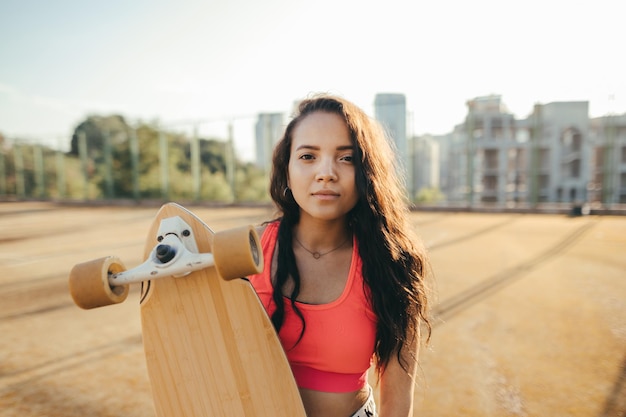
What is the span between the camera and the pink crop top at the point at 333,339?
46.1 inches

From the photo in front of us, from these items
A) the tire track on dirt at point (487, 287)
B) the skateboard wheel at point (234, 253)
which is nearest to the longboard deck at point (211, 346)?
the skateboard wheel at point (234, 253)

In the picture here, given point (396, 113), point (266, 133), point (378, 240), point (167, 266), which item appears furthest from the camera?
point (266, 133)

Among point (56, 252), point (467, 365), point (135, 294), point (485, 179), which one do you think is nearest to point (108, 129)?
point (56, 252)

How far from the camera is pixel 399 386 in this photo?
4.17ft

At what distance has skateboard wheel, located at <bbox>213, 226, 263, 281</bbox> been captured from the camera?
0.81m

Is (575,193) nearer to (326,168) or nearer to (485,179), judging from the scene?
(485,179)

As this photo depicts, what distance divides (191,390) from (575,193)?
27998 mm

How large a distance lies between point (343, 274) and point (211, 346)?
1.55 ft

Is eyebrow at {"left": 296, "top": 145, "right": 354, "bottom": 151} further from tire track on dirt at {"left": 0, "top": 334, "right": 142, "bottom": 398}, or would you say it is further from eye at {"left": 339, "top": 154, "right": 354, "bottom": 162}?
tire track on dirt at {"left": 0, "top": 334, "right": 142, "bottom": 398}

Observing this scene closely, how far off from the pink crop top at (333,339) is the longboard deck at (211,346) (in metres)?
0.11

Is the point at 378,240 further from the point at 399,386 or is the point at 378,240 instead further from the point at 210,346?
the point at 210,346

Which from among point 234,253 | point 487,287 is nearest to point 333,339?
point 234,253

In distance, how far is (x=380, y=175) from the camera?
136cm

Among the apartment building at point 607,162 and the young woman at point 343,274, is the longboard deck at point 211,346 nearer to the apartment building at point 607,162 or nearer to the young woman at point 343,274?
the young woman at point 343,274
